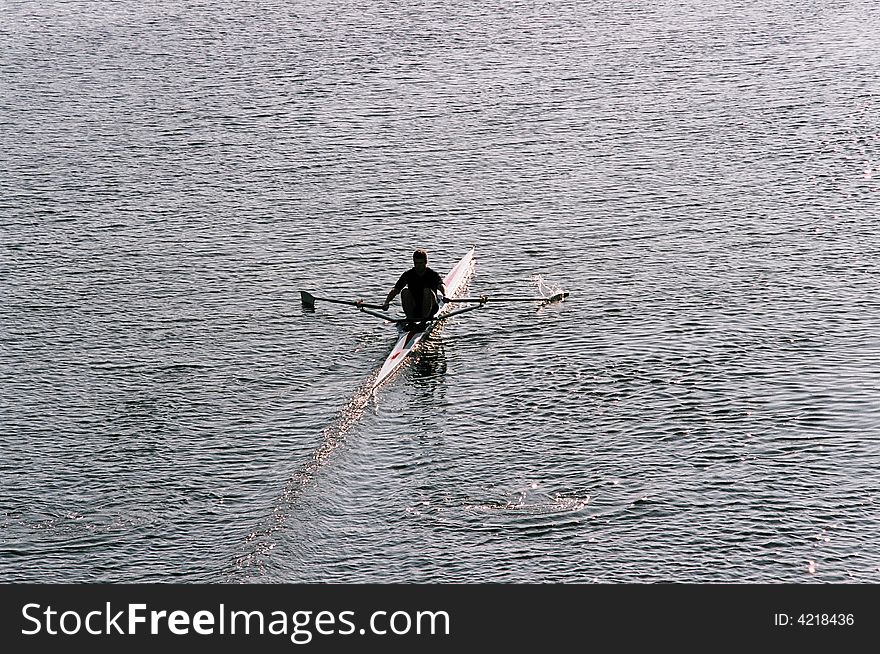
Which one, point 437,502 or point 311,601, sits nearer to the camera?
point 311,601

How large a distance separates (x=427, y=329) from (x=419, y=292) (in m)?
1.27

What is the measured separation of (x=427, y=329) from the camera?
44125 millimetres

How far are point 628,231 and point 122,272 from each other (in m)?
19.5

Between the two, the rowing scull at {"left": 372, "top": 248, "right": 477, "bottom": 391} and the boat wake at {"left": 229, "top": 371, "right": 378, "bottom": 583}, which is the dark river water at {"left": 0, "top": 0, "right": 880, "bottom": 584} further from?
the rowing scull at {"left": 372, "top": 248, "right": 477, "bottom": 391}

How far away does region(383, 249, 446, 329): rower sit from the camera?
43.7 m

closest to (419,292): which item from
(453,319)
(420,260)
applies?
(420,260)

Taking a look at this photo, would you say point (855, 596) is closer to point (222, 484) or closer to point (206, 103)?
point (222, 484)

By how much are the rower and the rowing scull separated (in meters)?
0.40

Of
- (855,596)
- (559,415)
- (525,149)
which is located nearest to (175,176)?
(525,149)

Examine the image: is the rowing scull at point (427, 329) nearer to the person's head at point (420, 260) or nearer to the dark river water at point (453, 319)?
the dark river water at point (453, 319)

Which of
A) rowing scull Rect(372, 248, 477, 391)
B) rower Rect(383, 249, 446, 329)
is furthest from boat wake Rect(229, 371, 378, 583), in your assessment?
rower Rect(383, 249, 446, 329)

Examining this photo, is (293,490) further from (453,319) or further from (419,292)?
(453,319)

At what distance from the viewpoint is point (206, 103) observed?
71562mm

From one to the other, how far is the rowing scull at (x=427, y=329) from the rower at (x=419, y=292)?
0.40m
